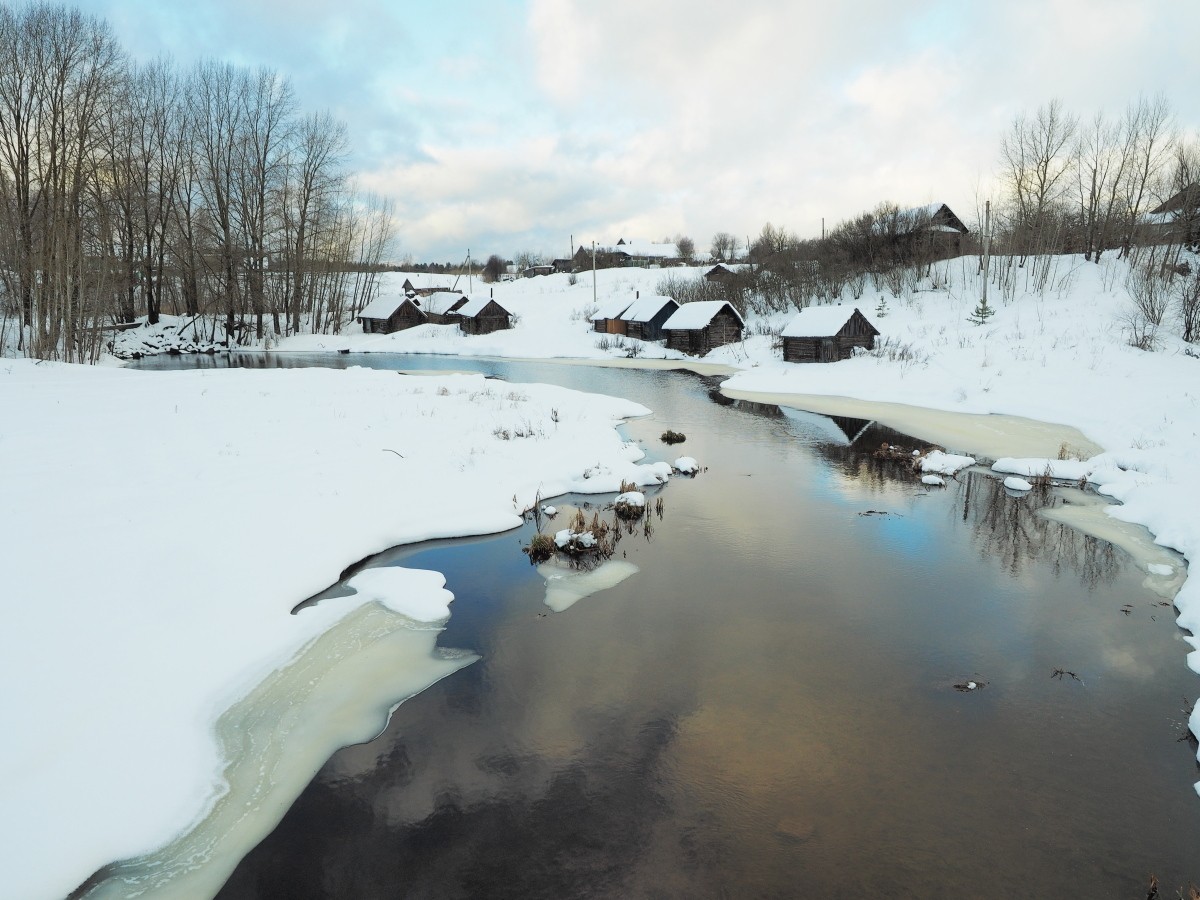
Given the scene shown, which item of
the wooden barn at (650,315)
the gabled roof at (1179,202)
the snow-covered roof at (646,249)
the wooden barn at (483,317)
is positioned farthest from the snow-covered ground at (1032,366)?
the snow-covered roof at (646,249)

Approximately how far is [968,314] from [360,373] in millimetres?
31328

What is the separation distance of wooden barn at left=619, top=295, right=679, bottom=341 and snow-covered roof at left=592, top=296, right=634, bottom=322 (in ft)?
3.28

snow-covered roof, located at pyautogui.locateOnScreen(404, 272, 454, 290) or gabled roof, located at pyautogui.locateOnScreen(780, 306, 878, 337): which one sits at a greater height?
snow-covered roof, located at pyautogui.locateOnScreen(404, 272, 454, 290)

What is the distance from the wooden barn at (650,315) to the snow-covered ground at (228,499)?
69.6ft

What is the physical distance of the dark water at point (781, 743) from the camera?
15.5 feet

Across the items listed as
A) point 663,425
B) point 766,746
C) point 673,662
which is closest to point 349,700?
point 673,662

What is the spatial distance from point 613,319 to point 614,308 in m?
1.22

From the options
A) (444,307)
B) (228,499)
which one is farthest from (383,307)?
(228,499)

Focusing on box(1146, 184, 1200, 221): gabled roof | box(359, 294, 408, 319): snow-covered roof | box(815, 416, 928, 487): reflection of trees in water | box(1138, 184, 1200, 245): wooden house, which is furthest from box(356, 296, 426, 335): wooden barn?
box(1146, 184, 1200, 221): gabled roof

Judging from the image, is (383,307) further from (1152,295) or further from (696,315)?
(1152,295)

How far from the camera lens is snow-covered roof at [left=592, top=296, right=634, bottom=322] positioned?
162ft

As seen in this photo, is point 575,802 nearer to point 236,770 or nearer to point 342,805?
point 342,805

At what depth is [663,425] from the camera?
67.9 feet

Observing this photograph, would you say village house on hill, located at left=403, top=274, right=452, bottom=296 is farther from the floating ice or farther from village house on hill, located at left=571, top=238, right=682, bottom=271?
the floating ice
